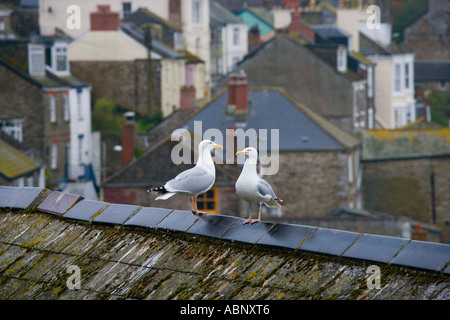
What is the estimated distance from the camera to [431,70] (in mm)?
93875

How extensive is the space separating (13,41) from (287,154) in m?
15.9

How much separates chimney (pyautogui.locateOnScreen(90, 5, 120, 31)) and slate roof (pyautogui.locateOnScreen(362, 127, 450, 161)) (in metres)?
17.9

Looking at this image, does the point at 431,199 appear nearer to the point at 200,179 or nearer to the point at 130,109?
the point at 130,109

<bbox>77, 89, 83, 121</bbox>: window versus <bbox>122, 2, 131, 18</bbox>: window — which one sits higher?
<bbox>122, 2, 131, 18</bbox>: window

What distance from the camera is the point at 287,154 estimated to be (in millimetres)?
43656

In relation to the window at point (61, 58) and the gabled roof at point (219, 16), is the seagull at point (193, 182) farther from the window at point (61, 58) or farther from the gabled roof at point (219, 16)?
the gabled roof at point (219, 16)

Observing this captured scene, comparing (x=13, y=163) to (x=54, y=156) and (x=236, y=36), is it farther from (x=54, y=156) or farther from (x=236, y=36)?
(x=236, y=36)

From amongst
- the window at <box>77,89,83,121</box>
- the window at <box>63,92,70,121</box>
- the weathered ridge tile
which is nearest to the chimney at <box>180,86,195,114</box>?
the window at <box>77,89,83,121</box>

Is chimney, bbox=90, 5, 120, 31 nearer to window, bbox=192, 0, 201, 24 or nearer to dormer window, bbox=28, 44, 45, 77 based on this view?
dormer window, bbox=28, 44, 45, 77

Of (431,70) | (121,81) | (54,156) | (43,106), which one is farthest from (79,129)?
(431,70)

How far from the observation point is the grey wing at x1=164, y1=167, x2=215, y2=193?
9266 mm

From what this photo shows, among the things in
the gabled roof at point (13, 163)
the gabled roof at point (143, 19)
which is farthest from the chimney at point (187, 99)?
the gabled roof at point (143, 19)
